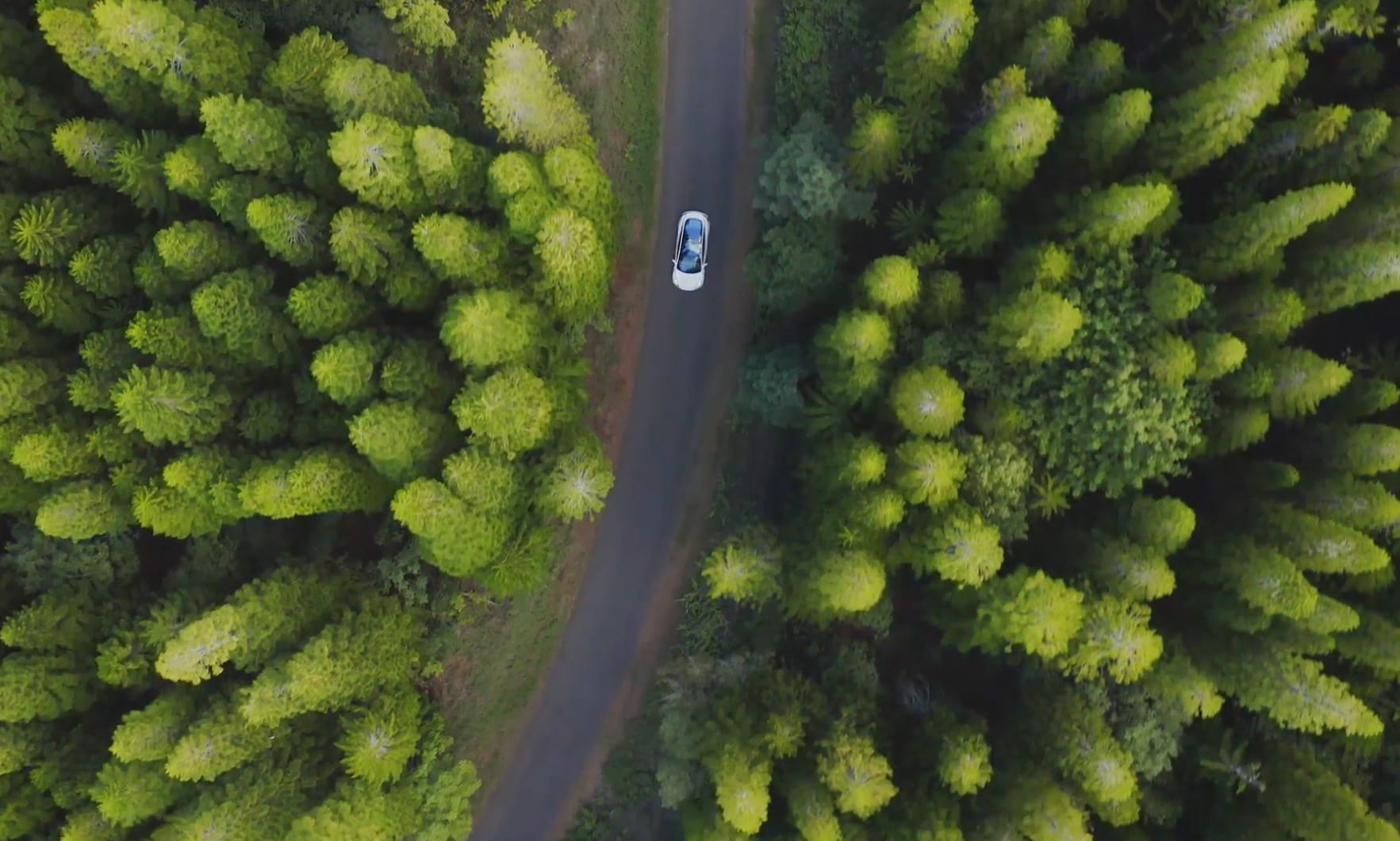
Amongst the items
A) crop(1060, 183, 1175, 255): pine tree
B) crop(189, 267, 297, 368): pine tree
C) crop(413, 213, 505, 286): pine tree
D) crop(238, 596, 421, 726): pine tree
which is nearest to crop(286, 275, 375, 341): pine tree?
crop(189, 267, 297, 368): pine tree

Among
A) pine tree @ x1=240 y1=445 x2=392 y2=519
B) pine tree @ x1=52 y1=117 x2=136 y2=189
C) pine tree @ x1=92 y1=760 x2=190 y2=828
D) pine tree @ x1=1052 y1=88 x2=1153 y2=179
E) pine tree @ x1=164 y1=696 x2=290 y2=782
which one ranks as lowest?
pine tree @ x1=92 y1=760 x2=190 y2=828

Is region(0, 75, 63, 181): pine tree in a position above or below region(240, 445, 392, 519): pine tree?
above

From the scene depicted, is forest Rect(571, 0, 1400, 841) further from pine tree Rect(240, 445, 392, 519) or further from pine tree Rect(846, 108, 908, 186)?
pine tree Rect(240, 445, 392, 519)

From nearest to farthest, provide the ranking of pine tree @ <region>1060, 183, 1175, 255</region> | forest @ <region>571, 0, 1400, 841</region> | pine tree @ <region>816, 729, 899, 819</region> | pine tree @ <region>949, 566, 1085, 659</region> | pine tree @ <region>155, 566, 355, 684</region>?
pine tree @ <region>1060, 183, 1175, 255</region> → pine tree @ <region>949, 566, 1085, 659</region> → forest @ <region>571, 0, 1400, 841</region> → pine tree @ <region>816, 729, 899, 819</region> → pine tree @ <region>155, 566, 355, 684</region>

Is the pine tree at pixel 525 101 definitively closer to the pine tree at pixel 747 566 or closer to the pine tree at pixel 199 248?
the pine tree at pixel 199 248

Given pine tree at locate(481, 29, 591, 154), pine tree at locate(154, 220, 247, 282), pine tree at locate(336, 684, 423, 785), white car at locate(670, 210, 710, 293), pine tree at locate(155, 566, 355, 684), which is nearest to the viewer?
pine tree at locate(154, 220, 247, 282)

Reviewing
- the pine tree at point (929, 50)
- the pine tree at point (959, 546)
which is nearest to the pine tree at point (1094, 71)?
the pine tree at point (929, 50)

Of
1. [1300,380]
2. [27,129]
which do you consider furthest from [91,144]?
[1300,380]
